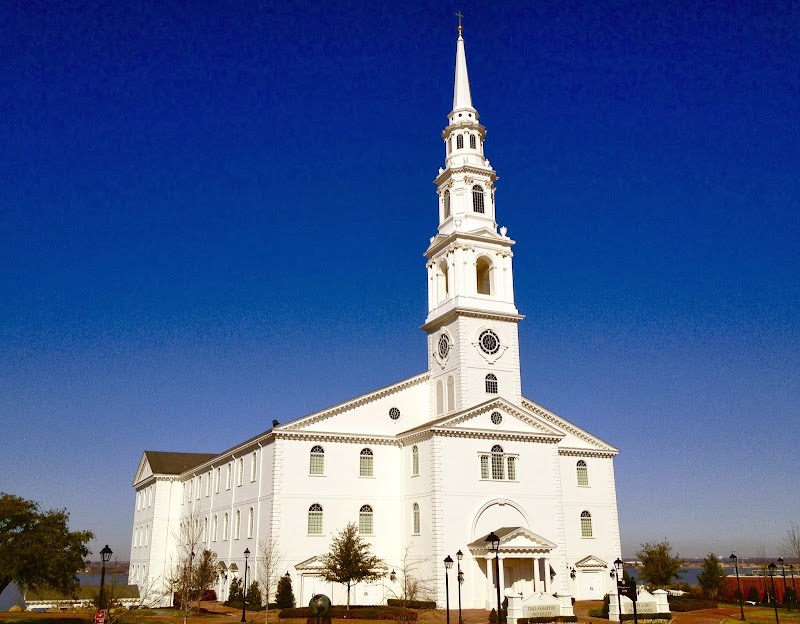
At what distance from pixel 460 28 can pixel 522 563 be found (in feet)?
135

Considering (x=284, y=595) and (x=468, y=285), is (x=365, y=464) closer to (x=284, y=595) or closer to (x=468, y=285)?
(x=284, y=595)

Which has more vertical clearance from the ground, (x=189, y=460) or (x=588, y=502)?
(x=189, y=460)

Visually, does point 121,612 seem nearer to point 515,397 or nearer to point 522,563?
point 522,563

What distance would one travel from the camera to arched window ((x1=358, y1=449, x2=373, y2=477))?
48.9 metres

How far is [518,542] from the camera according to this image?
43.8 meters

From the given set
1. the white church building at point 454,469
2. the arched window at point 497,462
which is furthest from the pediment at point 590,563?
the arched window at point 497,462


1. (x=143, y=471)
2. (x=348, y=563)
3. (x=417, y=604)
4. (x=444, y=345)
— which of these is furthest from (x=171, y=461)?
(x=417, y=604)

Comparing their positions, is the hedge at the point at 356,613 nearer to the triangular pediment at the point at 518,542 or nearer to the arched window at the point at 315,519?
the arched window at the point at 315,519

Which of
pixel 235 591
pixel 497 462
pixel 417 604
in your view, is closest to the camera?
pixel 417 604

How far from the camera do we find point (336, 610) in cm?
4062

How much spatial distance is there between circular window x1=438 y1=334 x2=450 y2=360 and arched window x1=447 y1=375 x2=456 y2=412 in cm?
189

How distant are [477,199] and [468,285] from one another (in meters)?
7.07

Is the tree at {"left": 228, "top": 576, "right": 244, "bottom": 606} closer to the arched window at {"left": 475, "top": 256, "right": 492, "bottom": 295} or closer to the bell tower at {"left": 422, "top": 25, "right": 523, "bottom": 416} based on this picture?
the bell tower at {"left": 422, "top": 25, "right": 523, "bottom": 416}

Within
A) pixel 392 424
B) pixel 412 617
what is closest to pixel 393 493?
pixel 392 424
